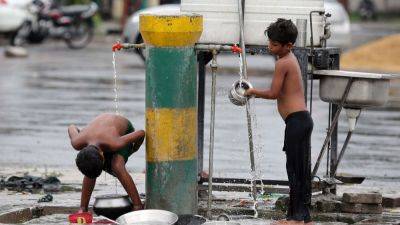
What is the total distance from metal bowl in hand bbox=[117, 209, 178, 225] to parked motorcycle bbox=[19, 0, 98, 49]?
78.7 feet

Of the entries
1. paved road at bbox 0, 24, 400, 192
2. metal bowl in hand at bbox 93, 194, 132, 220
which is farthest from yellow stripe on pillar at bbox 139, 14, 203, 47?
paved road at bbox 0, 24, 400, 192

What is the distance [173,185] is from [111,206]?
503 millimetres

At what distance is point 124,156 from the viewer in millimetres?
9383

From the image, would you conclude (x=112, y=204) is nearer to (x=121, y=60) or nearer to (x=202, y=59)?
(x=202, y=59)

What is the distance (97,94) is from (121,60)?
8019 mm

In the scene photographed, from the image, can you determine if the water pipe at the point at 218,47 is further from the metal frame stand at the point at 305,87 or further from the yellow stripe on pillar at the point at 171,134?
the metal frame stand at the point at 305,87

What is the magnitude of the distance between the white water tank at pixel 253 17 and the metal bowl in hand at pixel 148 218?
6.21 ft

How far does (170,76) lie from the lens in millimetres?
9117

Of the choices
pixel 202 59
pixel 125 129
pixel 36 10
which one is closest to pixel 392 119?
pixel 202 59

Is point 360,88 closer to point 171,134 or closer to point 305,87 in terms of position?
point 305,87

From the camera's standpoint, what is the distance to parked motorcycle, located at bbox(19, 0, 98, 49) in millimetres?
32500

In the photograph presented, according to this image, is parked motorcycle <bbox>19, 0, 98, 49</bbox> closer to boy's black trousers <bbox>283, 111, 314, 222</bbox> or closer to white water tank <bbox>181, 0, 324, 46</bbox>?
white water tank <bbox>181, 0, 324, 46</bbox>

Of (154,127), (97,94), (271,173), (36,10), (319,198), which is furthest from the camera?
(36,10)

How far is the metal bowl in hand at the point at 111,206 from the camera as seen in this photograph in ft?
29.4
